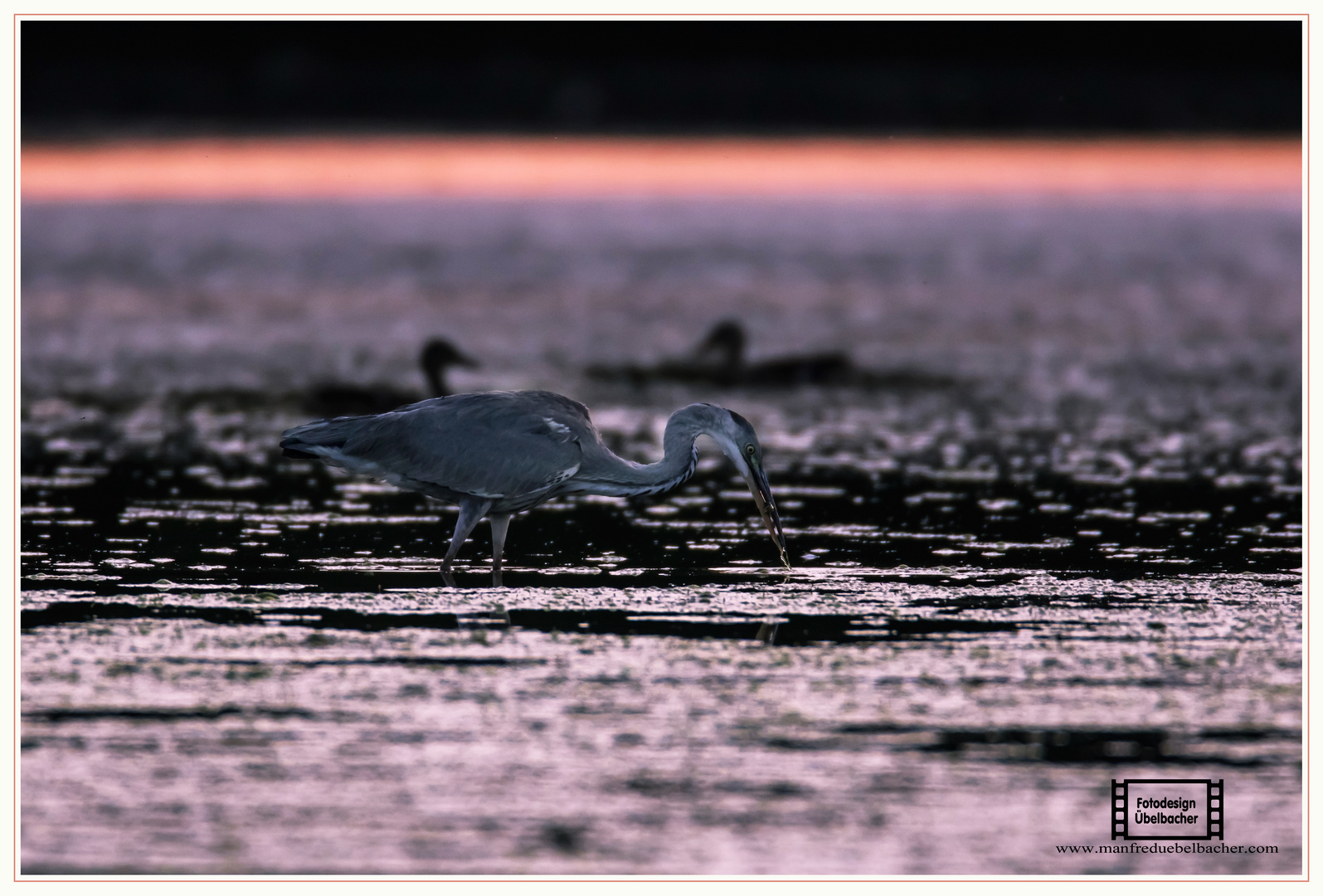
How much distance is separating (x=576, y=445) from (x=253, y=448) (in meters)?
4.03

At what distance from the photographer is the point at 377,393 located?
45.0 ft

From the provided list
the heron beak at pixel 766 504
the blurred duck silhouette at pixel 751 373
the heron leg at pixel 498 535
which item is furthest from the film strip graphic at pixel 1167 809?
the blurred duck silhouette at pixel 751 373

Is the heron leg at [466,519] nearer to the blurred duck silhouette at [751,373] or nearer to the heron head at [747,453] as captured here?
the heron head at [747,453]

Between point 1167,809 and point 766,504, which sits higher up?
point 766,504

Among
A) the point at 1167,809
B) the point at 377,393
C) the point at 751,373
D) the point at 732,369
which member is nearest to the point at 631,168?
the point at 732,369

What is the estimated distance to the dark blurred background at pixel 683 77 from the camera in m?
34.2

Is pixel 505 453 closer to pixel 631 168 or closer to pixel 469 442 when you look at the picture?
pixel 469 442

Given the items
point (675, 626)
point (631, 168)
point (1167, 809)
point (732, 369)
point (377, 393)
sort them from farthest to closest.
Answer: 1. point (631, 168)
2. point (732, 369)
3. point (377, 393)
4. point (675, 626)
5. point (1167, 809)

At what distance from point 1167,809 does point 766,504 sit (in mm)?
3640

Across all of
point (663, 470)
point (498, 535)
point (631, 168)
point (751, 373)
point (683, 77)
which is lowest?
point (498, 535)

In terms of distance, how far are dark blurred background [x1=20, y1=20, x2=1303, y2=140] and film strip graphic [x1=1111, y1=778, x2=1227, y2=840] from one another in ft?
96.5

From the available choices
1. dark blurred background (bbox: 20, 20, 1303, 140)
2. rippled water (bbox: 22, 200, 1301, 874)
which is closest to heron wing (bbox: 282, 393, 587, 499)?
A: rippled water (bbox: 22, 200, 1301, 874)

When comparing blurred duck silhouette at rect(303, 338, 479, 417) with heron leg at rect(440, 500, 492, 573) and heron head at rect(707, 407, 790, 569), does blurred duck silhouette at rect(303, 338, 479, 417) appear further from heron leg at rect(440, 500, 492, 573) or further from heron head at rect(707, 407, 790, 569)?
heron head at rect(707, 407, 790, 569)
